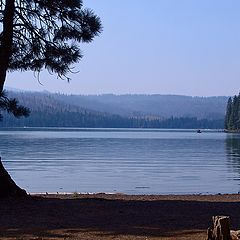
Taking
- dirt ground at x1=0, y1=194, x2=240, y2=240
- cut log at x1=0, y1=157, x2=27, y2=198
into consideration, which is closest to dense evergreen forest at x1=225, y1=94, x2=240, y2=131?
cut log at x1=0, y1=157, x2=27, y2=198

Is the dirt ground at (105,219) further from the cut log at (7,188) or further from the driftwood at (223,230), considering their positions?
the driftwood at (223,230)

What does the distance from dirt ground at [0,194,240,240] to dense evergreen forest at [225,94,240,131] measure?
440ft

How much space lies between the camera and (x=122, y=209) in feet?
45.9

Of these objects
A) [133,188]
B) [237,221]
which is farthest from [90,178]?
[237,221]

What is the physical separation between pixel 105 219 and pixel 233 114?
145 m

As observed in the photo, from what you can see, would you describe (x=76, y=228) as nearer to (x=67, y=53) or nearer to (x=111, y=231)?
(x=111, y=231)

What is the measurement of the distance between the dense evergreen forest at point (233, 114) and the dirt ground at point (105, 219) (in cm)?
13424

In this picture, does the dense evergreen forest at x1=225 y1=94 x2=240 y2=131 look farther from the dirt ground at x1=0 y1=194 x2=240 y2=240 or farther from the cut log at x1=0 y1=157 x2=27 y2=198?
the dirt ground at x1=0 y1=194 x2=240 y2=240

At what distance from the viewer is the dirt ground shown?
10.4 m

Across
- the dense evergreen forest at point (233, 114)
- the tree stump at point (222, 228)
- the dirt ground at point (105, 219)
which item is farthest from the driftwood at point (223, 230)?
the dense evergreen forest at point (233, 114)

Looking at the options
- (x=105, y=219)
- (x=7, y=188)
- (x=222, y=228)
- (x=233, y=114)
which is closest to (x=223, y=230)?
(x=222, y=228)

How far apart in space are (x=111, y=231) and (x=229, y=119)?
504 ft

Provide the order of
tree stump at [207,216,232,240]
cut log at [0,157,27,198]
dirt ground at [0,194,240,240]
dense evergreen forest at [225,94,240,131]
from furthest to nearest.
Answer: dense evergreen forest at [225,94,240,131], cut log at [0,157,27,198], dirt ground at [0,194,240,240], tree stump at [207,216,232,240]

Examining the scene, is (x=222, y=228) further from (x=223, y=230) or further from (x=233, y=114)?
(x=233, y=114)
